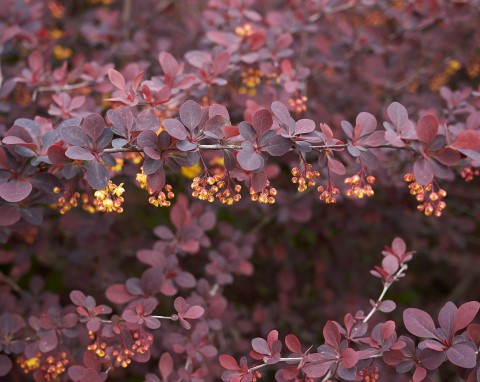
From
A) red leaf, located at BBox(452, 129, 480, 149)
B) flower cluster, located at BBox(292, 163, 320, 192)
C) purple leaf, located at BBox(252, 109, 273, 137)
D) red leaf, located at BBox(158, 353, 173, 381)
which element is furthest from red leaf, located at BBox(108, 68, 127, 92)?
red leaf, located at BBox(452, 129, 480, 149)

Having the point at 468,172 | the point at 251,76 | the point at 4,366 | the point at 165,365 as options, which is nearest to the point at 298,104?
the point at 251,76

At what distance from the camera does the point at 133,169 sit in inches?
70.7

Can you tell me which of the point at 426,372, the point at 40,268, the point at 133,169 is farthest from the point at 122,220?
the point at 426,372

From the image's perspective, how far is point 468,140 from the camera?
1.29m

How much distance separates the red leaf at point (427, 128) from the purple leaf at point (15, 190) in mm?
897

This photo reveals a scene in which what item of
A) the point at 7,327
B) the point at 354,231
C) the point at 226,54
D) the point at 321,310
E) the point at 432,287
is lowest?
the point at 432,287

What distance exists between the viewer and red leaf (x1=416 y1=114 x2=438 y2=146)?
126 centimetres

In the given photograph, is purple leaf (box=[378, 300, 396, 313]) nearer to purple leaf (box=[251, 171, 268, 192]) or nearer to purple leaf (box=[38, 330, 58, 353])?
purple leaf (box=[251, 171, 268, 192])

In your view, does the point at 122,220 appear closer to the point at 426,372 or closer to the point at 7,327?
the point at 7,327

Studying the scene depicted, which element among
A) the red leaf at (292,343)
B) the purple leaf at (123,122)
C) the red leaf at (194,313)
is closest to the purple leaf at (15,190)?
the purple leaf at (123,122)

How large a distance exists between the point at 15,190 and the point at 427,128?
0.95 meters

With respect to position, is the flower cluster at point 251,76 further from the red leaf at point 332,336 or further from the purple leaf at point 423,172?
the red leaf at point 332,336

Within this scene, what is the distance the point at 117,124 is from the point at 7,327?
712mm

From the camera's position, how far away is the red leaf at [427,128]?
126 centimetres
